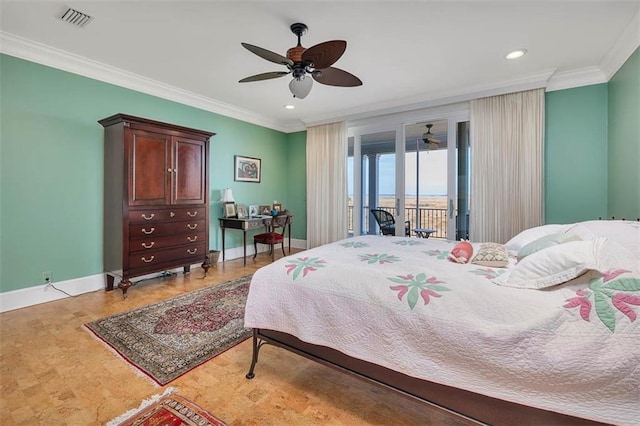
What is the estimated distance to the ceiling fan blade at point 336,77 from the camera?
2508 millimetres

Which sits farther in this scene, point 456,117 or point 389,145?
point 389,145

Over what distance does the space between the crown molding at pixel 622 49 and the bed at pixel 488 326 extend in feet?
6.69

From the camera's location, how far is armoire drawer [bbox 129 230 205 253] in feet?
10.6

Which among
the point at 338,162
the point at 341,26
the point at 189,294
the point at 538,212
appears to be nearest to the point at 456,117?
the point at 538,212

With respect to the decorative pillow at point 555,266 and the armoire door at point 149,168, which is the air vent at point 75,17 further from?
the decorative pillow at point 555,266

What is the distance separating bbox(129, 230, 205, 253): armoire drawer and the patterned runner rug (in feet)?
2.37

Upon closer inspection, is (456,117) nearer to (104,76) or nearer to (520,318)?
(520,318)

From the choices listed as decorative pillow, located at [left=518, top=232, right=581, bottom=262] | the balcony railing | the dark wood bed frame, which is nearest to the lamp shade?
the balcony railing

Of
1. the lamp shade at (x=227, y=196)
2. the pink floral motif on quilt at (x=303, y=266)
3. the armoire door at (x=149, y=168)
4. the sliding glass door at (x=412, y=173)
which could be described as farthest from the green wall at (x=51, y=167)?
the sliding glass door at (x=412, y=173)

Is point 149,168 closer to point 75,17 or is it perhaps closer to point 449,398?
point 75,17

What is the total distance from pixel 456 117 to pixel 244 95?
3267 millimetres

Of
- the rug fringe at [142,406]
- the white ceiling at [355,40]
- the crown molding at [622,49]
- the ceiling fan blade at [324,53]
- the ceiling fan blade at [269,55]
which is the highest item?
the white ceiling at [355,40]

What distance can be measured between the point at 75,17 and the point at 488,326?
3766 mm

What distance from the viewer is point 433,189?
458 cm
